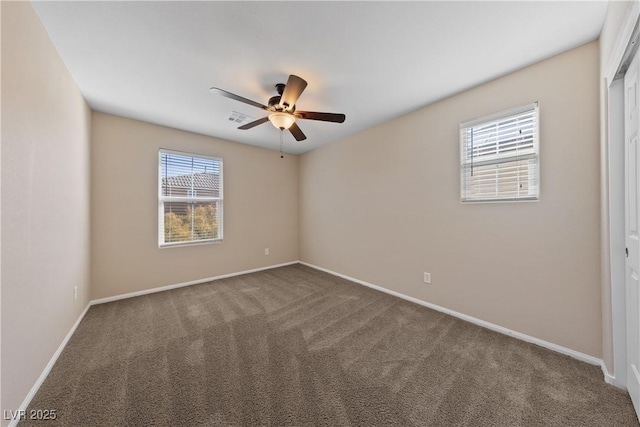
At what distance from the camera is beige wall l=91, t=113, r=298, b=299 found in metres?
2.97

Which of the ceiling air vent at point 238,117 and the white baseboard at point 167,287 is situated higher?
the ceiling air vent at point 238,117

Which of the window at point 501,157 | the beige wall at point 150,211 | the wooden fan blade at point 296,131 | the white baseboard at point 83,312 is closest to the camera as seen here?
the white baseboard at point 83,312

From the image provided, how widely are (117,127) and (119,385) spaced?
3134mm

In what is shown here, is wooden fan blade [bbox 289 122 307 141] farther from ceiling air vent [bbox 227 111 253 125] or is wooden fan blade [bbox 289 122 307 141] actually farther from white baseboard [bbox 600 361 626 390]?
white baseboard [bbox 600 361 626 390]

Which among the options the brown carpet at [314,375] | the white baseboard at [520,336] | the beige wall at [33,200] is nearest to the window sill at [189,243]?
the brown carpet at [314,375]

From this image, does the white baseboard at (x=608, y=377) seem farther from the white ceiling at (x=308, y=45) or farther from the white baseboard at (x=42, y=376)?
the white baseboard at (x=42, y=376)

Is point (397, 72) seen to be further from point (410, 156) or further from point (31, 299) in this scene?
point (31, 299)

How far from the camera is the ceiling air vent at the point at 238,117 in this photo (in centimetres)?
299

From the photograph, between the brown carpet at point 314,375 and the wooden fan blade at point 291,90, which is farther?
the wooden fan blade at point 291,90

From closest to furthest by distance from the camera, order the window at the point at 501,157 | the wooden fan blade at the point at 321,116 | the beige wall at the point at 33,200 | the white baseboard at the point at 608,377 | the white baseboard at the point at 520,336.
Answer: the beige wall at the point at 33,200
the white baseboard at the point at 608,377
the white baseboard at the point at 520,336
the window at the point at 501,157
the wooden fan blade at the point at 321,116

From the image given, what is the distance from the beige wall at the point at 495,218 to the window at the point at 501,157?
71 millimetres

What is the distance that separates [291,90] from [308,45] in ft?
1.15
